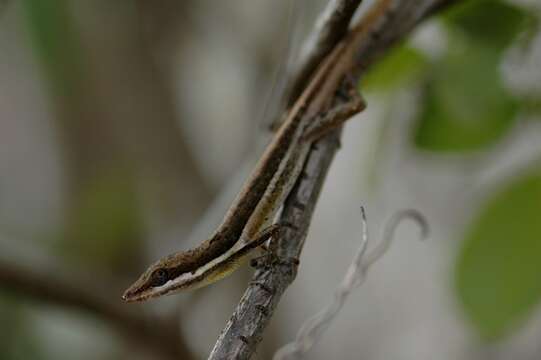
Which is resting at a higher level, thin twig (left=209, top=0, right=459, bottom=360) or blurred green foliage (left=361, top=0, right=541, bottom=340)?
thin twig (left=209, top=0, right=459, bottom=360)

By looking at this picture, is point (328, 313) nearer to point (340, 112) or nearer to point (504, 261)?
point (340, 112)

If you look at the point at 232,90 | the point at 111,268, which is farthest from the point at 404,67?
the point at 232,90

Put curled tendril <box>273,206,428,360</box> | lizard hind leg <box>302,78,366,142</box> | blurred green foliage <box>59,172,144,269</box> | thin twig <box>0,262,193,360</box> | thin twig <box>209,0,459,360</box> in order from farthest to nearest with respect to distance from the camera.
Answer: blurred green foliage <box>59,172,144,269</box>, thin twig <box>0,262,193,360</box>, lizard hind leg <box>302,78,366,142</box>, curled tendril <box>273,206,428,360</box>, thin twig <box>209,0,459,360</box>

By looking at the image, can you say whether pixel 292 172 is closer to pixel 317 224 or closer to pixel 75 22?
pixel 75 22

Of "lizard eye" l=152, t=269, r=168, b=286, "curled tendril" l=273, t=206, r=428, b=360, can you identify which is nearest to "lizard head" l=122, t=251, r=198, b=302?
"lizard eye" l=152, t=269, r=168, b=286

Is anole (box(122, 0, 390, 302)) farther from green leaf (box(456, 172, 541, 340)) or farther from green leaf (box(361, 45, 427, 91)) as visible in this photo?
green leaf (box(456, 172, 541, 340))

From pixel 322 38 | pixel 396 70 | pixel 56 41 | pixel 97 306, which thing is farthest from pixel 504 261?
pixel 56 41

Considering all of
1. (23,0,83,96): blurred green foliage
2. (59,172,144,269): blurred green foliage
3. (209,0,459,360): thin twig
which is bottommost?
(59,172,144,269): blurred green foliage

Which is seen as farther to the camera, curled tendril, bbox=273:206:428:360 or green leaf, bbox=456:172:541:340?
green leaf, bbox=456:172:541:340

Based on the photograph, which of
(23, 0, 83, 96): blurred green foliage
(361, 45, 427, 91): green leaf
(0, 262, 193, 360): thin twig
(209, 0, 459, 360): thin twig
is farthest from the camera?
(23, 0, 83, 96): blurred green foliage
